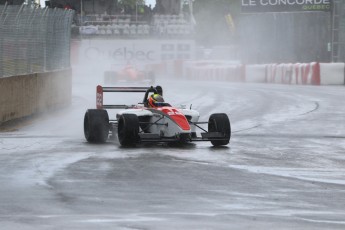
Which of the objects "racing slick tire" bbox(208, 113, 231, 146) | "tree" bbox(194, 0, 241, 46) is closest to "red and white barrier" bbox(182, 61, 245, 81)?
"racing slick tire" bbox(208, 113, 231, 146)

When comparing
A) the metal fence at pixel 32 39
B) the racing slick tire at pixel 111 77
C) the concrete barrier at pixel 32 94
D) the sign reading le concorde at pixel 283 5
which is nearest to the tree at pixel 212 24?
the sign reading le concorde at pixel 283 5

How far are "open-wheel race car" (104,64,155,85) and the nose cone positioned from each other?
34.1 meters

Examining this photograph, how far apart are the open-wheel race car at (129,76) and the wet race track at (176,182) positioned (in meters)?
29.5

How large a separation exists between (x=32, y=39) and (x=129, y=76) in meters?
25.9

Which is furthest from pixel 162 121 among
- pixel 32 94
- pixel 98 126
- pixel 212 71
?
pixel 212 71

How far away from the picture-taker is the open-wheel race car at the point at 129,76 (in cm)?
5019

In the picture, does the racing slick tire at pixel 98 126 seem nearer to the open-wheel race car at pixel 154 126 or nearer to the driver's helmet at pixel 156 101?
the open-wheel race car at pixel 154 126

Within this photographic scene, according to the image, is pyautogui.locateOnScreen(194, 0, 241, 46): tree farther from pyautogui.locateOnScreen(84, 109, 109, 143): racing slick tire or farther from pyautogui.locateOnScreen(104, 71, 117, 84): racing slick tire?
pyautogui.locateOnScreen(84, 109, 109, 143): racing slick tire

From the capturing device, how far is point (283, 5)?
59.9 meters

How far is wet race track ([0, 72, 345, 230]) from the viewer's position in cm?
862

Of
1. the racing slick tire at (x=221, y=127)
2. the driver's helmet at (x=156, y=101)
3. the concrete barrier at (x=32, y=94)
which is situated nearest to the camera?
the racing slick tire at (x=221, y=127)

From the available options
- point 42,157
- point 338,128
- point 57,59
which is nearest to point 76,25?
point 57,59

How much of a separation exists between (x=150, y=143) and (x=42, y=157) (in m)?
2.69

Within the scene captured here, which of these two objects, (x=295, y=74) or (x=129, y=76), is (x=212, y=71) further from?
(x=295, y=74)
